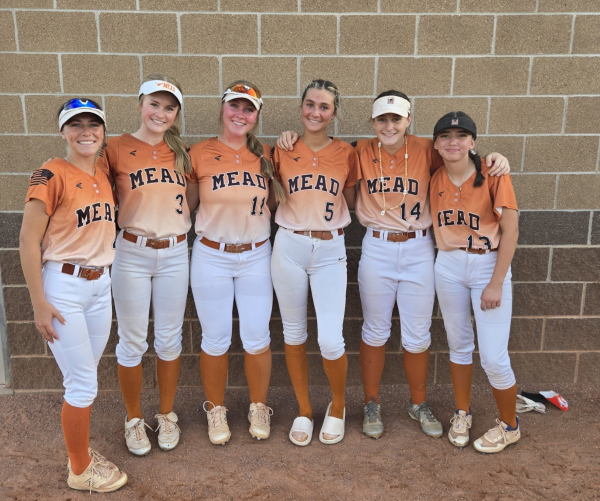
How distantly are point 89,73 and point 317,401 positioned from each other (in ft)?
7.65

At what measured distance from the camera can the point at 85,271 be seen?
92.1 inches

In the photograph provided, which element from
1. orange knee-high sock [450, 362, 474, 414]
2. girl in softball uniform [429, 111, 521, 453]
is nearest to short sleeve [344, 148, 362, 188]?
girl in softball uniform [429, 111, 521, 453]

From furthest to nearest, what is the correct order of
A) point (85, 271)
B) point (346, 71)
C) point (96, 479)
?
point (346, 71), point (96, 479), point (85, 271)

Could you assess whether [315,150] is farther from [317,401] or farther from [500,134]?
[317,401]

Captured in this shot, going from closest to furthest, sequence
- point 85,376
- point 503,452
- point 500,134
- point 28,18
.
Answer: point 85,376 < point 503,452 < point 28,18 < point 500,134

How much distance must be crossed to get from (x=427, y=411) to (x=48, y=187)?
88.3 inches

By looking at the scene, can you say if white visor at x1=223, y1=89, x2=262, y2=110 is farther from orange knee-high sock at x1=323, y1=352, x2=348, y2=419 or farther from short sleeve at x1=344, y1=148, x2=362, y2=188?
orange knee-high sock at x1=323, y1=352, x2=348, y2=419

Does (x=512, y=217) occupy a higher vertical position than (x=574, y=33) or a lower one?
lower

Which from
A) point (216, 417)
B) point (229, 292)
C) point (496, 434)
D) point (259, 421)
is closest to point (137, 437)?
point (216, 417)

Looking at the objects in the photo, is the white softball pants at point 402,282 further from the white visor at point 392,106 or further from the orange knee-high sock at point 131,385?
the orange knee-high sock at point 131,385

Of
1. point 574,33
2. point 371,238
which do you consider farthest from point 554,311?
point 574,33

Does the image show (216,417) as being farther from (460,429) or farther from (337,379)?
(460,429)

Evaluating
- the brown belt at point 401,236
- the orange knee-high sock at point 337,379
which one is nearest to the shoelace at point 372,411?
the orange knee-high sock at point 337,379

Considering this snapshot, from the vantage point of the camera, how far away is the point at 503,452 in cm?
280
